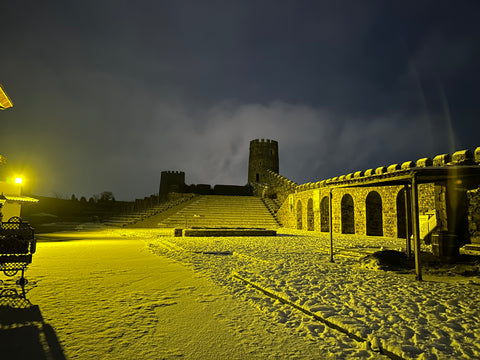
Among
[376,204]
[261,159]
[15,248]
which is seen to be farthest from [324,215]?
[261,159]

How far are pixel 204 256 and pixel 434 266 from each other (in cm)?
652

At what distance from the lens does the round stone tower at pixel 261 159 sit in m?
51.4

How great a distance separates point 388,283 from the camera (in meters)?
5.74

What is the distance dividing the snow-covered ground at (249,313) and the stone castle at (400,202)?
182 centimetres

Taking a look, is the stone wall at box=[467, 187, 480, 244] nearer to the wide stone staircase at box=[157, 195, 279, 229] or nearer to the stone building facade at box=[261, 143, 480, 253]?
the stone building facade at box=[261, 143, 480, 253]

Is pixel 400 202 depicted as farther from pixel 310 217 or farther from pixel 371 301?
pixel 371 301

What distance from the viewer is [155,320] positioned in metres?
3.64

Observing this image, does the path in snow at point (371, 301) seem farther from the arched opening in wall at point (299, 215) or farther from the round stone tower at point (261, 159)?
the round stone tower at point (261, 159)

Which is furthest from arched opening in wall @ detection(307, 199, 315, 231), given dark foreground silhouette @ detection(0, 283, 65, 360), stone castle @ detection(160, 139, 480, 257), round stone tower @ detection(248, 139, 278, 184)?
round stone tower @ detection(248, 139, 278, 184)

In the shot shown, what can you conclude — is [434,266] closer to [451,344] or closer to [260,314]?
[451,344]

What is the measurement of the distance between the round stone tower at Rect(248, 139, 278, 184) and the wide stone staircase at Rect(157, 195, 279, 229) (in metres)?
19.9

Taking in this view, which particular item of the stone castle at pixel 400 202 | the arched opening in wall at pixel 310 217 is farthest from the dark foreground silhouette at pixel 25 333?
the arched opening in wall at pixel 310 217

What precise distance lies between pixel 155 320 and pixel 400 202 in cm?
1705

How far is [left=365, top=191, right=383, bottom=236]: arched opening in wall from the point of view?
742 inches
